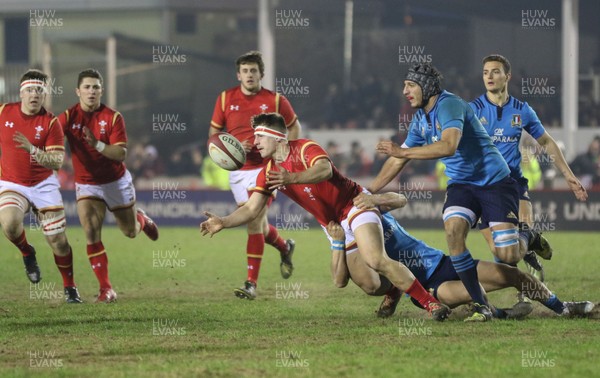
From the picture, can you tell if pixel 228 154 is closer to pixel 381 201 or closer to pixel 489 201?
pixel 381 201

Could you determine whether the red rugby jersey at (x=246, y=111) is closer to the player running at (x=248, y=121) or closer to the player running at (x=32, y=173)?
the player running at (x=248, y=121)

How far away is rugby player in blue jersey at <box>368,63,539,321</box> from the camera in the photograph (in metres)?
9.04

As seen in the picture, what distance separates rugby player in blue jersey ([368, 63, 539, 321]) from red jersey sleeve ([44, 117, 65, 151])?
366cm

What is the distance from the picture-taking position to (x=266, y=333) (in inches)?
339

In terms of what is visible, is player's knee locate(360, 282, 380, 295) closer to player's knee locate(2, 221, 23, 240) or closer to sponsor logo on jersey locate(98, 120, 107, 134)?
sponsor logo on jersey locate(98, 120, 107, 134)

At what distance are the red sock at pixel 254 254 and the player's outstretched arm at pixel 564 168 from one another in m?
3.42

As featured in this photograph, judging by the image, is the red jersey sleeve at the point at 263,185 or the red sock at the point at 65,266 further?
the red sock at the point at 65,266

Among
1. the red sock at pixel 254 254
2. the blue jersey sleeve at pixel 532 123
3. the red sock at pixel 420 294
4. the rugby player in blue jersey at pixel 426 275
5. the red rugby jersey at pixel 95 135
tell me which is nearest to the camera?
the red sock at pixel 420 294

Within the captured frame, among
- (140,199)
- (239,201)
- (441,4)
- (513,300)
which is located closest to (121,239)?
(140,199)

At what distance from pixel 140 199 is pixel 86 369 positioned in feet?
59.1

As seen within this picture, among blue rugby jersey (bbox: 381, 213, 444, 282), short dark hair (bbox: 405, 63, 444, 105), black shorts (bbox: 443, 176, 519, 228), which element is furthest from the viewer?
blue rugby jersey (bbox: 381, 213, 444, 282)

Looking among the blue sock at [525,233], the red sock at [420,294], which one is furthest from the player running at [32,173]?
the blue sock at [525,233]

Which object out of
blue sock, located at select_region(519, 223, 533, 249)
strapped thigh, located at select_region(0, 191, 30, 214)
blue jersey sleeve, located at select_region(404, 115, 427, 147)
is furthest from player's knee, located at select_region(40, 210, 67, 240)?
blue sock, located at select_region(519, 223, 533, 249)

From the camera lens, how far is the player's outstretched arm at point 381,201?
29.0ft
